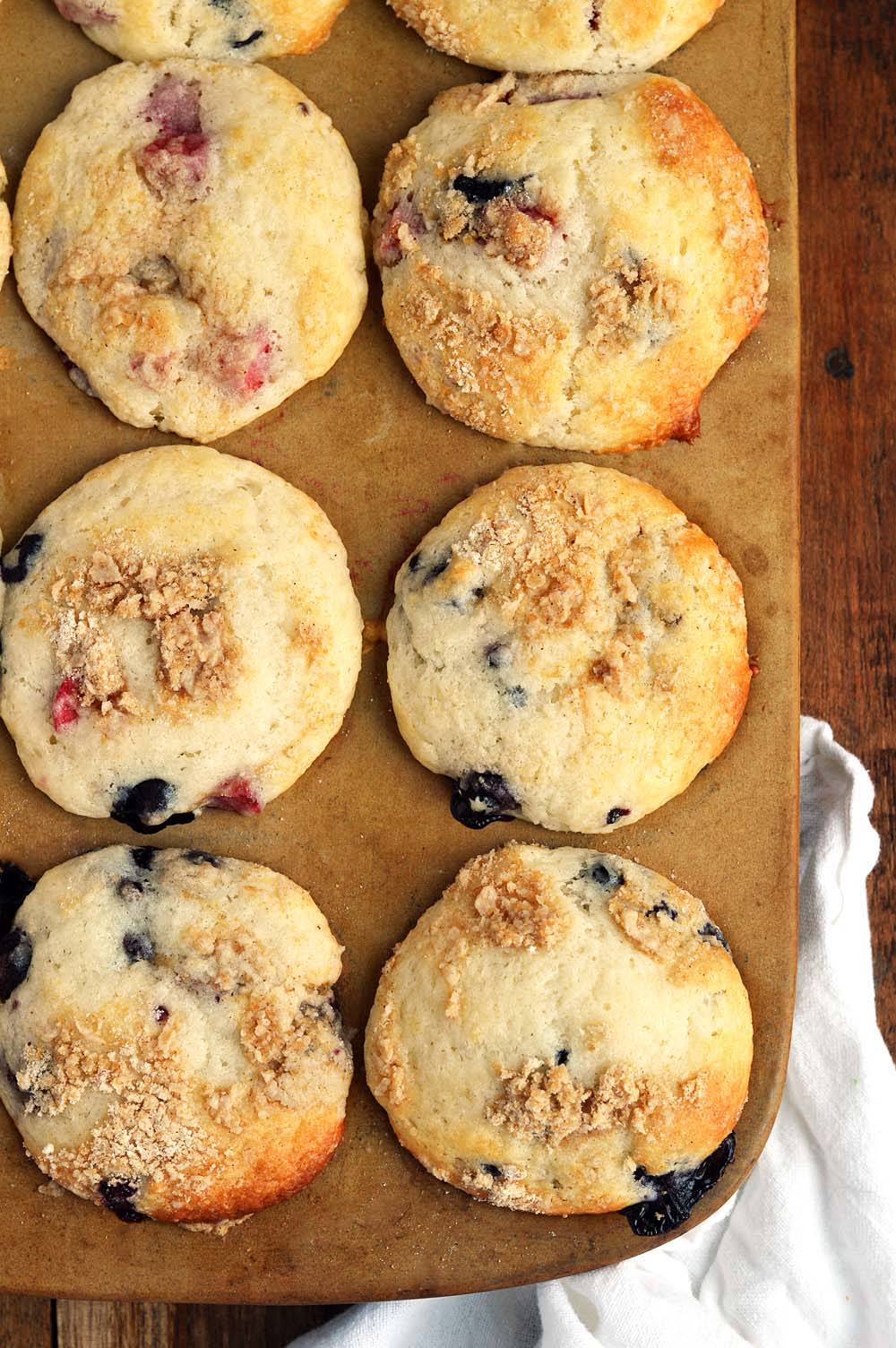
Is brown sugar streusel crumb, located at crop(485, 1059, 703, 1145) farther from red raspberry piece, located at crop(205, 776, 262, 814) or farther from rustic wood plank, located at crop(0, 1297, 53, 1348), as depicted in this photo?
rustic wood plank, located at crop(0, 1297, 53, 1348)

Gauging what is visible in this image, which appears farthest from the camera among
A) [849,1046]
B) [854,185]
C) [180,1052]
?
[854,185]

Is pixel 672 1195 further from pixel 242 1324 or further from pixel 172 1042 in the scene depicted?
pixel 242 1324

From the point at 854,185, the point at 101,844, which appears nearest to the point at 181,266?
the point at 101,844

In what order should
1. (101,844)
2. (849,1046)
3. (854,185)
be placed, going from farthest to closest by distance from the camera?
(854,185)
(849,1046)
(101,844)

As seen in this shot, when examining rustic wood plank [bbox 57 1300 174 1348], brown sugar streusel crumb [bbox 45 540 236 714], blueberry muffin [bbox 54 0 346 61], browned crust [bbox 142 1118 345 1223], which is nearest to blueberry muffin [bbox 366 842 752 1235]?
browned crust [bbox 142 1118 345 1223]

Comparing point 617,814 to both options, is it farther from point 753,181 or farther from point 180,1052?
point 753,181

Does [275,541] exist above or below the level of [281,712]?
above

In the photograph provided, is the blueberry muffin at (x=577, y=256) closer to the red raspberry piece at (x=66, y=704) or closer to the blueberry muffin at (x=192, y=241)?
the blueberry muffin at (x=192, y=241)
